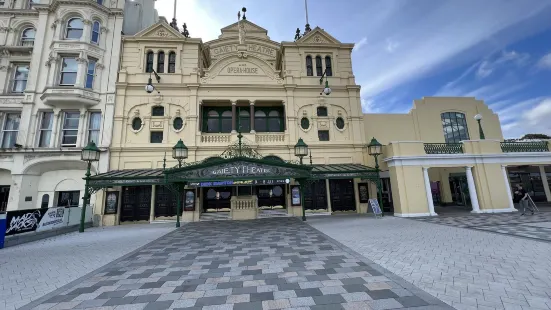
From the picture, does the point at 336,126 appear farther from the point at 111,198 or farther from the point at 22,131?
the point at 22,131

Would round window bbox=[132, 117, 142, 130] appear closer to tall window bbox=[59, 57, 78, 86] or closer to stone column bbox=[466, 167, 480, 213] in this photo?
tall window bbox=[59, 57, 78, 86]

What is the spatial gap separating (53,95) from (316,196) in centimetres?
2040

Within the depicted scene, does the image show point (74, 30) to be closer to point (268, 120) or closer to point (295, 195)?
point (268, 120)

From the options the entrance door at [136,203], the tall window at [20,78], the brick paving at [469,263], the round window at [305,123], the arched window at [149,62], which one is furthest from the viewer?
the round window at [305,123]

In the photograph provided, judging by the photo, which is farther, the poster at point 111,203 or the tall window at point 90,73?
the tall window at point 90,73

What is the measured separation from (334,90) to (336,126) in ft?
10.8

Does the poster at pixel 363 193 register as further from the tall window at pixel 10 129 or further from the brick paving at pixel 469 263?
the tall window at pixel 10 129

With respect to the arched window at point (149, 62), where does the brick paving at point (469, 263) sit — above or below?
below

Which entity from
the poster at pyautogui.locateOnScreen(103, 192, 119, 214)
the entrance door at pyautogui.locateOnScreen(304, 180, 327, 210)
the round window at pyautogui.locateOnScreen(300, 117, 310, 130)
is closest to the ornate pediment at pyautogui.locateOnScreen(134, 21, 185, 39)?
the round window at pyautogui.locateOnScreen(300, 117, 310, 130)

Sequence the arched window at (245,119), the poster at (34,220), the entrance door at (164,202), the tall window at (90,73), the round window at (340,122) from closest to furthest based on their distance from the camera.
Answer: the poster at (34,220)
the entrance door at (164,202)
the tall window at (90,73)
the round window at (340,122)
the arched window at (245,119)

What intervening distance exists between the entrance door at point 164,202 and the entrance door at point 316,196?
390 inches

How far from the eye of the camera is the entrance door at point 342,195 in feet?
56.7

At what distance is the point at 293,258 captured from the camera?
6.47 metres

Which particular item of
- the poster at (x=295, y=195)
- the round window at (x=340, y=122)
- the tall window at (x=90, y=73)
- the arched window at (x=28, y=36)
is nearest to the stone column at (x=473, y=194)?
the round window at (x=340, y=122)
